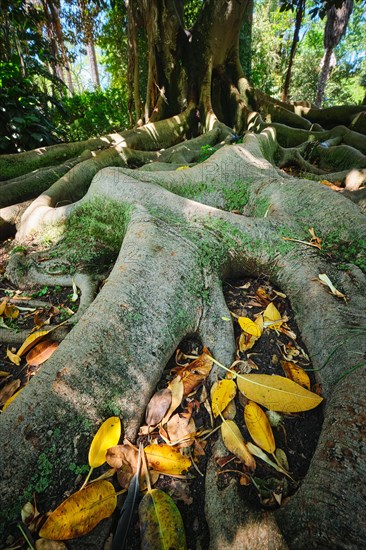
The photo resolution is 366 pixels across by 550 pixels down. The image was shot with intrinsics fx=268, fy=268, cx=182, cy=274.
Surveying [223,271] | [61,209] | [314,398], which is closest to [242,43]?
[61,209]

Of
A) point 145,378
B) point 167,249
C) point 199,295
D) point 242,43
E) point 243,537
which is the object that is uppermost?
point 242,43

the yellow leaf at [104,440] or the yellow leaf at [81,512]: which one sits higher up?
the yellow leaf at [104,440]

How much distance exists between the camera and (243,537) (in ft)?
2.35

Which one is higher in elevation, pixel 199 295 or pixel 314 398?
pixel 199 295

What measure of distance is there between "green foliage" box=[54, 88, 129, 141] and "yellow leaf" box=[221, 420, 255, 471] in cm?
814

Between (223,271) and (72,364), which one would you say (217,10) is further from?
(72,364)

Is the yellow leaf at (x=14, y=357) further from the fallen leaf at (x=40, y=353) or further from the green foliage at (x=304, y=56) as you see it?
the green foliage at (x=304, y=56)

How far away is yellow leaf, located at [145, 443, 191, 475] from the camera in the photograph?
0.88 metres

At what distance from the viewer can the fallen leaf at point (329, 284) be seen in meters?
1.28

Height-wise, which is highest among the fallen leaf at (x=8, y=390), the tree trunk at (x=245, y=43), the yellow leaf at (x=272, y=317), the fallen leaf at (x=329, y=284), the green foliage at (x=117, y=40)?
the green foliage at (x=117, y=40)

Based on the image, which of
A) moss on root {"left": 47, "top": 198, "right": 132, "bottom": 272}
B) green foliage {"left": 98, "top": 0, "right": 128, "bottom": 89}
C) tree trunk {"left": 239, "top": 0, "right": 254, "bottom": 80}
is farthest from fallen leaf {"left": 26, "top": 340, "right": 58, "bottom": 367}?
green foliage {"left": 98, "top": 0, "right": 128, "bottom": 89}

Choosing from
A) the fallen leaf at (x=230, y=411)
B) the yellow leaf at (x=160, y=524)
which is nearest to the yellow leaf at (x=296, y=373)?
the fallen leaf at (x=230, y=411)

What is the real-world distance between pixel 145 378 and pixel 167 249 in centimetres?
66

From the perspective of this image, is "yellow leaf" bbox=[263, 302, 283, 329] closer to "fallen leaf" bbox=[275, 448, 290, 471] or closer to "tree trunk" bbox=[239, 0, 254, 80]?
"fallen leaf" bbox=[275, 448, 290, 471]
